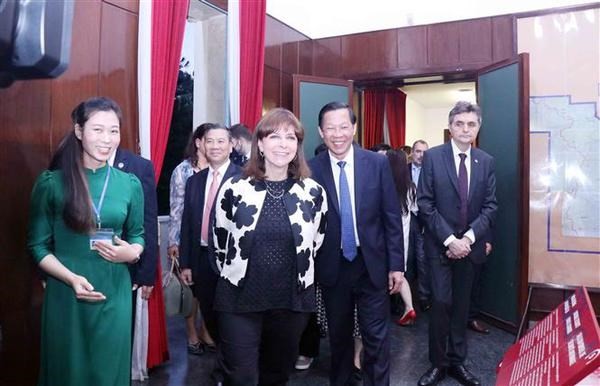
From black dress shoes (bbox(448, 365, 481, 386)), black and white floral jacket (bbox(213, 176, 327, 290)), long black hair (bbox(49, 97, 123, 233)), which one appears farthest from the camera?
black dress shoes (bbox(448, 365, 481, 386))

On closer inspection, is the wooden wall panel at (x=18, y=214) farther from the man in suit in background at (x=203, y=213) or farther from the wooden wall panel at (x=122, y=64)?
the man in suit in background at (x=203, y=213)

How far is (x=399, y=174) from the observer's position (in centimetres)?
342

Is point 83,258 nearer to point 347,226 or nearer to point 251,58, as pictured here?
point 347,226

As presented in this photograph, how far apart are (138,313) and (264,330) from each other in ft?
4.10

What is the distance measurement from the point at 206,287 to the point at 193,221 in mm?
372

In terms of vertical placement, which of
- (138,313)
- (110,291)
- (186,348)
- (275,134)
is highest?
(275,134)

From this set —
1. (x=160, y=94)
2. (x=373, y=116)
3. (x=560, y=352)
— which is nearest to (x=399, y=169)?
(x=160, y=94)

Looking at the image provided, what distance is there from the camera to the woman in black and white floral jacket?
1.78m

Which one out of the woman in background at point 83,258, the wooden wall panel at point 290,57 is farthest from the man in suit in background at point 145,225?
the wooden wall panel at point 290,57

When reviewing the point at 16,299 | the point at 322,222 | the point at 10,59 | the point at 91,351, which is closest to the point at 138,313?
the point at 16,299

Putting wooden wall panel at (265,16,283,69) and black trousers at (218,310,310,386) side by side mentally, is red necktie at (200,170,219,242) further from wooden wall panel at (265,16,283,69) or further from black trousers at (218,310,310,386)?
wooden wall panel at (265,16,283,69)

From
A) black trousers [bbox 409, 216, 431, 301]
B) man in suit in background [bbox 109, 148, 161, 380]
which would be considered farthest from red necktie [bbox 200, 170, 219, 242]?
black trousers [bbox 409, 216, 431, 301]

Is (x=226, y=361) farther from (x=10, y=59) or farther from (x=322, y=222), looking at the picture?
(x=10, y=59)

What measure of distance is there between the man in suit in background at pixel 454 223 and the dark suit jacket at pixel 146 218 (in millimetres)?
1524
